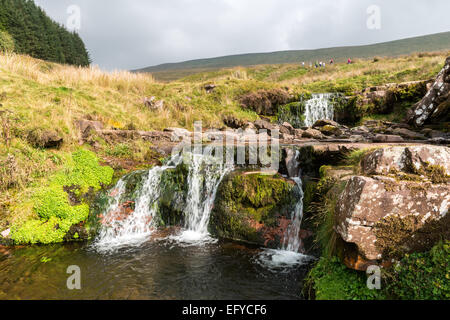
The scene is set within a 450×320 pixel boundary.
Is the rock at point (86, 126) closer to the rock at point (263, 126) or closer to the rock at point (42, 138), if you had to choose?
the rock at point (42, 138)

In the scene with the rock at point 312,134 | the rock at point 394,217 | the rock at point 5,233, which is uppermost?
the rock at point 312,134

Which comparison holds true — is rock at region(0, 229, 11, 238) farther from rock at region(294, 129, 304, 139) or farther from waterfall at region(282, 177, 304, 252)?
rock at region(294, 129, 304, 139)

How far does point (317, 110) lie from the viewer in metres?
15.4

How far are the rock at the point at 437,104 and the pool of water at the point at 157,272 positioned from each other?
8771 millimetres

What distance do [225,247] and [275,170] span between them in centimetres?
257

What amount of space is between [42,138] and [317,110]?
14.1 meters

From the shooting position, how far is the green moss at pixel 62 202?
6090 mm

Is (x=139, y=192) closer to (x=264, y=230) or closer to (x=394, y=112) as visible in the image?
(x=264, y=230)

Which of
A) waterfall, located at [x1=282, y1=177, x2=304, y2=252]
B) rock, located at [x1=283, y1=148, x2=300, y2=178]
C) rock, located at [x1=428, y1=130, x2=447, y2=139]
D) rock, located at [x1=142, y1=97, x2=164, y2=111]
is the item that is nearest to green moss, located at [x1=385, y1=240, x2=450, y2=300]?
waterfall, located at [x1=282, y1=177, x2=304, y2=252]

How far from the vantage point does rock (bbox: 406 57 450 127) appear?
30.2 feet

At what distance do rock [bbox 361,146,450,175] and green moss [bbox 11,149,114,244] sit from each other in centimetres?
699

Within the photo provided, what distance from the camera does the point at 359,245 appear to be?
312 centimetres

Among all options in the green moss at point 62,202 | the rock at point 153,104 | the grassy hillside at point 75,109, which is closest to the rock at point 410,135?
the grassy hillside at point 75,109

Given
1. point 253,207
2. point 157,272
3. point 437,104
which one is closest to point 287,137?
point 253,207
